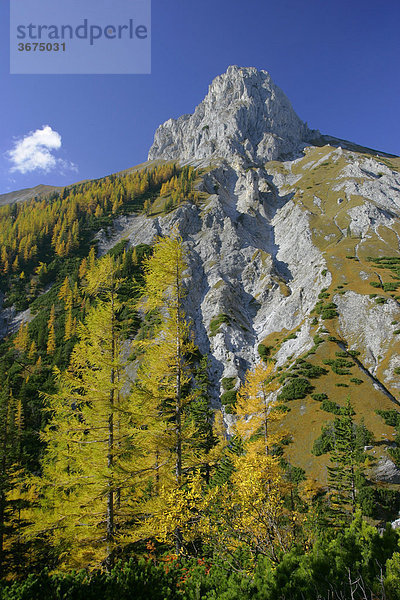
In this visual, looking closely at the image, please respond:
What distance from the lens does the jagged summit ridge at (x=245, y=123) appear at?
169 m

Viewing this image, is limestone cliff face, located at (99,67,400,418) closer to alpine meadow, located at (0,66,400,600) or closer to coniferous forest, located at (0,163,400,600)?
alpine meadow, located at (0,66,400,600)

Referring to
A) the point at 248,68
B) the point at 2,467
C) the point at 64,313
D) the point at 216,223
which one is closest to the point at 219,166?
the point at 216,223

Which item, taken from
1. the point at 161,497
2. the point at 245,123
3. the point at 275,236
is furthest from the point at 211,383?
the point at 245,123

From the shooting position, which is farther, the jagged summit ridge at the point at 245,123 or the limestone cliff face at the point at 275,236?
the jagged summit ridge at the point at 245,123

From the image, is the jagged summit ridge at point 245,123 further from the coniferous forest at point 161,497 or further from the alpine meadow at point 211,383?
the coniferous forest at point 161,497

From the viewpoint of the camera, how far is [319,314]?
60281mm

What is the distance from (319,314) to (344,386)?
22891 mm

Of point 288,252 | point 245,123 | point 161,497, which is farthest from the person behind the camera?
point 245,123

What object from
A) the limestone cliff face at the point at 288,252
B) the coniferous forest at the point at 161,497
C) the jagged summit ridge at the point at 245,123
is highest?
the jagged summit ridge at the point at 245,123

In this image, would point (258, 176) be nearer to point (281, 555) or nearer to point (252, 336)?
point (252, 336)

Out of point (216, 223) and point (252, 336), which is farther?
point (216, 223)

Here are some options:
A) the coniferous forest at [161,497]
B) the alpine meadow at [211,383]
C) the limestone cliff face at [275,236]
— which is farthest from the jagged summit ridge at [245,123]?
the coniferous forest at [161,497]

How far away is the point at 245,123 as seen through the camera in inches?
6949

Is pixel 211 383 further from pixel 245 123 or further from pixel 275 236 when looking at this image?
pixel 245 123
